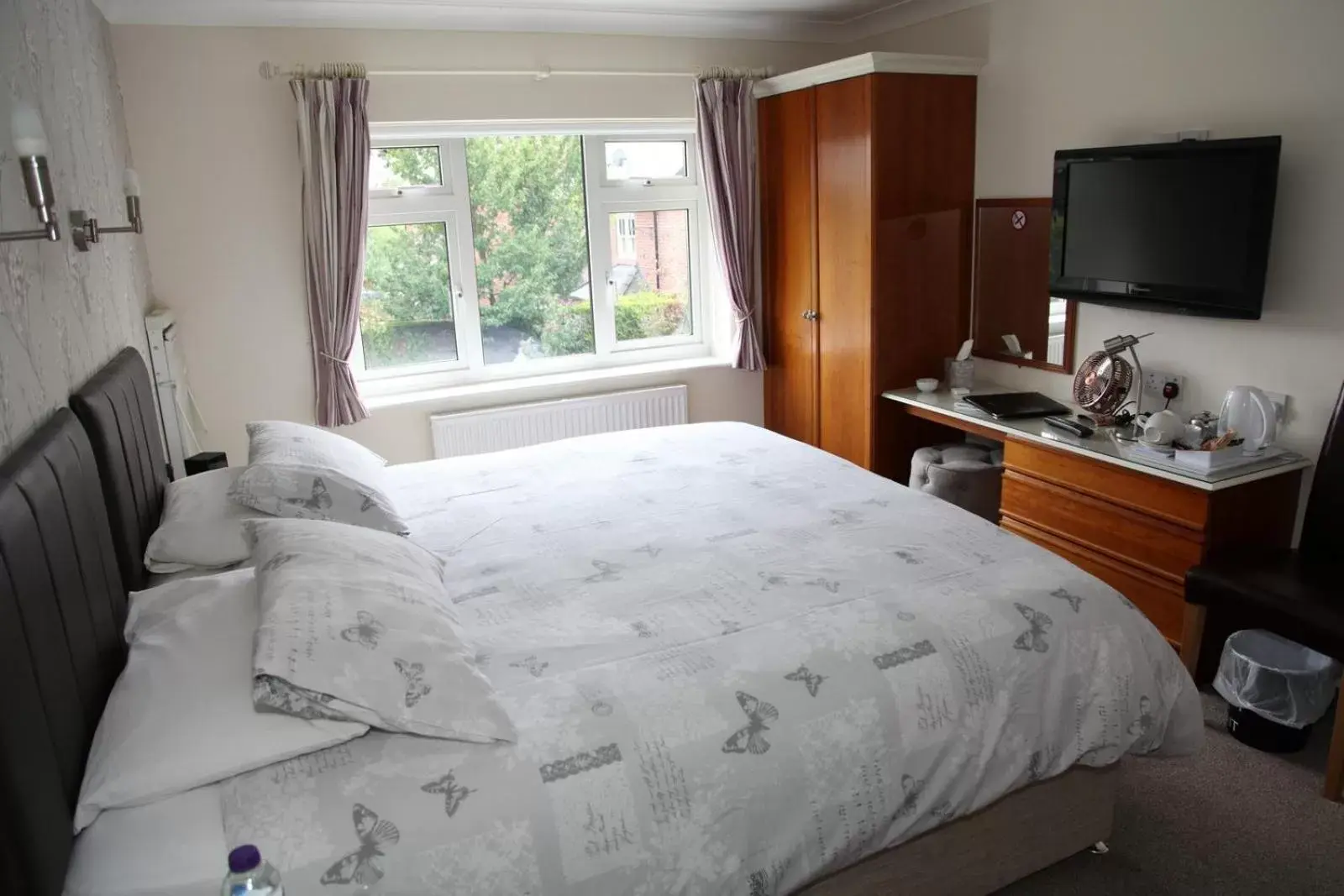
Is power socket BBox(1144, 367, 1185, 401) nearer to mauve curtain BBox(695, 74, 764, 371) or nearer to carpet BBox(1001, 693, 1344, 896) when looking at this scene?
carpet BBox(1001, 693, 1344, 896)

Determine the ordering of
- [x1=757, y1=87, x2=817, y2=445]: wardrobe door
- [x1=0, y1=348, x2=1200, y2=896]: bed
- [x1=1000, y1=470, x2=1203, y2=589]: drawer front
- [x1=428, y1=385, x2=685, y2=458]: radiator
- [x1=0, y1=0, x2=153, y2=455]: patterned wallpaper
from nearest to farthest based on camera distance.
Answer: [x1=0, y1=348, x2=1200, y2=896]: bed < [x1=0, y1=0, x2=153, y2=455]: patterned wallpaper < [x1=1000, y1=470, x2=1203, y2=589]: drawer front < [x1=428, y1=385, x2=685, y2=458]: radiator < [x1=757, y1=87, x2=817, y2=445]: wardrobe door

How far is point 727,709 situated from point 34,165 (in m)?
1.45

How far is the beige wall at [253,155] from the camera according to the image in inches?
140

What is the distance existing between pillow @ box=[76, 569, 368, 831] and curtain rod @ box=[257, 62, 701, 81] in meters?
2.73

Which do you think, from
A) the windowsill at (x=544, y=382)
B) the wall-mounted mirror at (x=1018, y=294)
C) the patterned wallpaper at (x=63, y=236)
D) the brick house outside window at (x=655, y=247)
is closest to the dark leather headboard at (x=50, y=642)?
the patterned wallpaper at (x=63, y=236)

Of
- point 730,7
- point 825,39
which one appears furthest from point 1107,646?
point 825,39

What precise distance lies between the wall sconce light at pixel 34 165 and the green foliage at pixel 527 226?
2.81m

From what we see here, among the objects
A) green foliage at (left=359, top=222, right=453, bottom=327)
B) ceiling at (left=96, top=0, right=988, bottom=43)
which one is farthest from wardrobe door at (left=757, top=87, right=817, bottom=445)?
green foliage at (left=359, top=222, right=453, bottom=327)

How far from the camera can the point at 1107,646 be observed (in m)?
1.94

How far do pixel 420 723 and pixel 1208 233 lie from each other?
278 cm

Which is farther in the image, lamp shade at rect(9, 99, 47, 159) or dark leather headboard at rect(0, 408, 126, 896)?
lamp shade at rect(9, 99, 47, 159)

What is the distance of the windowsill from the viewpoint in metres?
4.13

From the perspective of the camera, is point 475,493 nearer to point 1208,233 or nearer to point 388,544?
point 388,544

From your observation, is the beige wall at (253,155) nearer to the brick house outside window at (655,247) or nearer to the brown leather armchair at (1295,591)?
the brick house outside window at (655,247)
